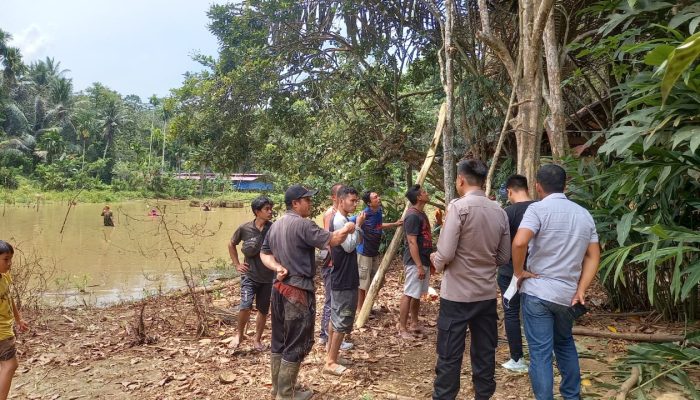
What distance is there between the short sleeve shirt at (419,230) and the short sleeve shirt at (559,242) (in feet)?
6.18

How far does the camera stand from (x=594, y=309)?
5.86 meters

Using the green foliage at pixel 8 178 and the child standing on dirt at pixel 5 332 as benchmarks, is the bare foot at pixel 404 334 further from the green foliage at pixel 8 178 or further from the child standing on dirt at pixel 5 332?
the green foliage at pixel 8 178

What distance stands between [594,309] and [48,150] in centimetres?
4437

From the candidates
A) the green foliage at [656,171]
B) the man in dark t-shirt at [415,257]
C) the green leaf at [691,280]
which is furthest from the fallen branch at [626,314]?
the green leaf at [691,280]

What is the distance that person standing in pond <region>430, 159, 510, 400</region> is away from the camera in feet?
10.4

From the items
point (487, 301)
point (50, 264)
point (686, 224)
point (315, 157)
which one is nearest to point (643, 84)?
point (686, 224)

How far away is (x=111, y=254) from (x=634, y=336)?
14645 mm

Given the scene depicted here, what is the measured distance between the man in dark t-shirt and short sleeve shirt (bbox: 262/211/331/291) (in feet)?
4.99

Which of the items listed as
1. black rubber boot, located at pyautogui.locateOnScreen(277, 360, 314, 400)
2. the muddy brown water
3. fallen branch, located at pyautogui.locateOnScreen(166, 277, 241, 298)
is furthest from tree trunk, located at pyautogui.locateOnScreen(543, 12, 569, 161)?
fallen branch, located at pyautogui.locateOnScreen(166, 277, 241, 298)

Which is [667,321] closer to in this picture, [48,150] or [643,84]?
[643,84]

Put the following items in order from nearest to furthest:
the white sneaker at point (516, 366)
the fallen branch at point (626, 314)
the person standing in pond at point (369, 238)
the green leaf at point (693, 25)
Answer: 1. the green leaf at point (693, 25)
2. the white sneaker at point (516, 366)
3. the fallen branch at point (626, 314)
4. the person standing in pond at point (369, 238)

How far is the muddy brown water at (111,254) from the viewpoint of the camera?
1023 centimetres

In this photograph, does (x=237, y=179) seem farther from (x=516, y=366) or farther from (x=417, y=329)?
(x=516, y=366)

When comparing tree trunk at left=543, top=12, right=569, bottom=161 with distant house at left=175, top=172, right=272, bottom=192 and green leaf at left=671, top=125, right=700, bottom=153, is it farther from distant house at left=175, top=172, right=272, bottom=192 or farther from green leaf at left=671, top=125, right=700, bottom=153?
distant house at left=175, top=172, right=272, bottom=192
